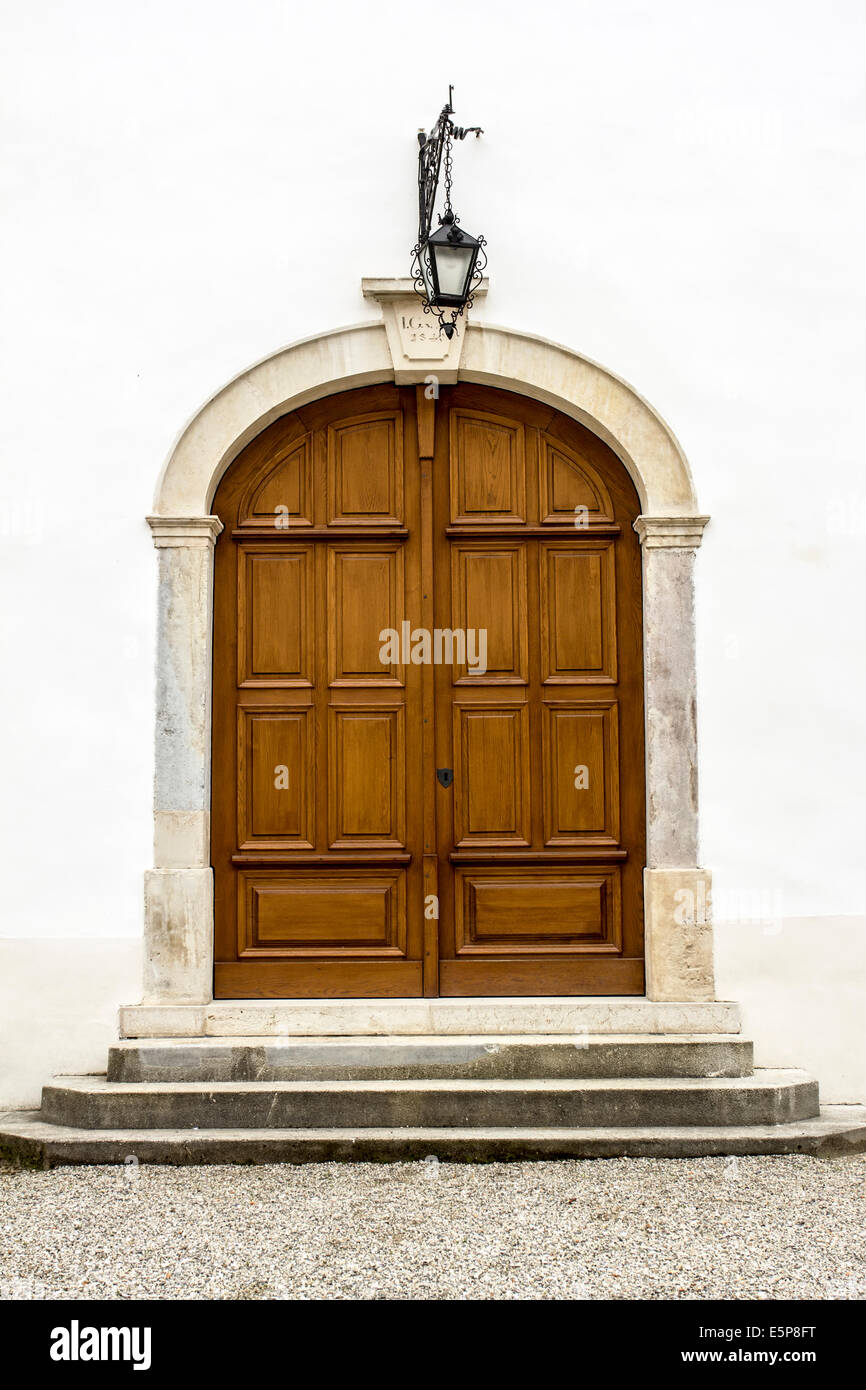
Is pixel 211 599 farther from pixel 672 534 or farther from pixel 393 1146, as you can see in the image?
pixel 393 1146

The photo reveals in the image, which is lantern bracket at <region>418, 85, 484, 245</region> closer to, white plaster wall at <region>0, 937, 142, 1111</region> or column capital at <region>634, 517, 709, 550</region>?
column capital at <region>634, 517, 709, 550</region>

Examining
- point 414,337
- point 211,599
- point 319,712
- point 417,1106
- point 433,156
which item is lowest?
point 417,1106

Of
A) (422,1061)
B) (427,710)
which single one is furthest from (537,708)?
(422,1061)

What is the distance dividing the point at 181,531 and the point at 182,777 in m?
1.02

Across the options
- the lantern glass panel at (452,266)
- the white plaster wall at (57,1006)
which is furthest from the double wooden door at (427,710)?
the lantern glass panel at (452,266)

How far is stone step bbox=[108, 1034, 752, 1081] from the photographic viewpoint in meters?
4.11

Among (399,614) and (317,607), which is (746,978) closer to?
(399,614)

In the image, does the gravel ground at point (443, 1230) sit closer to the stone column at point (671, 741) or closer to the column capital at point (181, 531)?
the stone column at point (671, 741)

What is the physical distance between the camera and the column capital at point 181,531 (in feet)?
14.5

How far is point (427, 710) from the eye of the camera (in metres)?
4.50

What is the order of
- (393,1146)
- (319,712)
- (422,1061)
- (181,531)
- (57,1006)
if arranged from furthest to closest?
(319,712), (181,531), (57,1006), (422,1061), (393,1146)

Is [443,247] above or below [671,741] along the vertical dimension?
above

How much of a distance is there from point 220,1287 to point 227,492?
301cm

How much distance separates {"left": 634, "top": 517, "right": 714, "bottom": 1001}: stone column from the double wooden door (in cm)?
11
